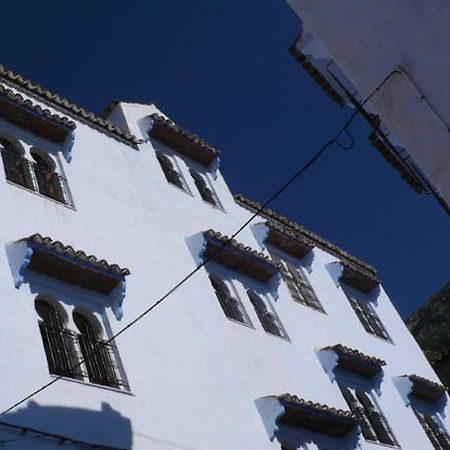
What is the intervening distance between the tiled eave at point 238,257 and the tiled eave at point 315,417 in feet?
10.8

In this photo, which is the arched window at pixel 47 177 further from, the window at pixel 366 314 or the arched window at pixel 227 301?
the window at pixel 366 314

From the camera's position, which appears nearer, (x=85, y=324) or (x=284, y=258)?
(x=85, y=324)

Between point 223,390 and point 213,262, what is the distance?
3.57 meters

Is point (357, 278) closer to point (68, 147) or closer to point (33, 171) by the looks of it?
point (68, 147)

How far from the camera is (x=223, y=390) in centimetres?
1120

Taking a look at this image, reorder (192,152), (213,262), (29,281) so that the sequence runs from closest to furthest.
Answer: (29,281) → (213,262) → (192,152)

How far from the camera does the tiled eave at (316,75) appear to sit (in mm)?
11406

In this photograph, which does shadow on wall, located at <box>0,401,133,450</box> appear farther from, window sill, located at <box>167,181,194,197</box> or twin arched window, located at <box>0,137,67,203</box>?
window sill, located at <box>167,181,194,197</box>

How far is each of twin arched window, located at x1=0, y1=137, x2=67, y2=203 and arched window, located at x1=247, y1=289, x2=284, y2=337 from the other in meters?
4.56

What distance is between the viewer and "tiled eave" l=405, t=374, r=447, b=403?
56.0 feet

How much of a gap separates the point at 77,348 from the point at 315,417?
15.4ft

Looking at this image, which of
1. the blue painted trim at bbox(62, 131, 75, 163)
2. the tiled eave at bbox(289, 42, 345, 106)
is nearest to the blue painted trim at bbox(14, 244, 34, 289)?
the blue painted trim at bbox(62, 131, 75, 163)

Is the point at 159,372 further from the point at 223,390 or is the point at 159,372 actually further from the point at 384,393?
the point at 384,393

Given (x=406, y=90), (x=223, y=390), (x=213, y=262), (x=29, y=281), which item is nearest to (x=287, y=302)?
(x=213, y=262)
